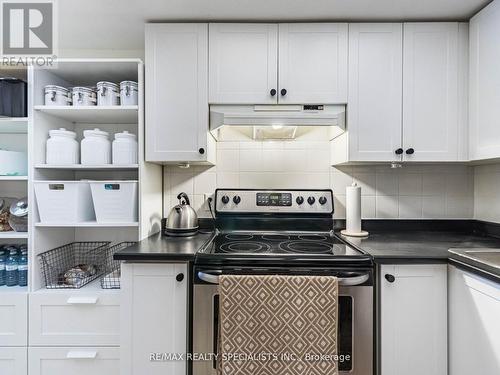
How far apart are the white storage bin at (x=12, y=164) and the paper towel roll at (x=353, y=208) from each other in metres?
2.05

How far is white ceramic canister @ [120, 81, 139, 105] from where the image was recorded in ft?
5.46

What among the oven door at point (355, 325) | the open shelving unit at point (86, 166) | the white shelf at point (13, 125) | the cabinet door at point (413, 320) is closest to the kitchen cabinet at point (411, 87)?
the cabinet door at point (413, 320)

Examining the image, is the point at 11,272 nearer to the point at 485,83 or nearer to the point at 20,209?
the point at 20,209

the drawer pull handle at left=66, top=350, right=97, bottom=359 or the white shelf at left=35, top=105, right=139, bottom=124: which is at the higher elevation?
the white shelf at left=35, top=105, right=139, bottom=124

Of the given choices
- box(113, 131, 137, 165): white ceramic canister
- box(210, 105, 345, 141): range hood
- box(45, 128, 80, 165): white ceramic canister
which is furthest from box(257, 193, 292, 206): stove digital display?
box(45, 128, 80, 165): white ceramic canister

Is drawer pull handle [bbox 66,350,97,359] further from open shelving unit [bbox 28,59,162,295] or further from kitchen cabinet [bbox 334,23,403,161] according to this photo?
kitchen cabinet [bbox 334,23,403,161]

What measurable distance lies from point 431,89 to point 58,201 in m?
2.26

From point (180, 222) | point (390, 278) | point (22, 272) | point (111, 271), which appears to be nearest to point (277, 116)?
point (180, 222)

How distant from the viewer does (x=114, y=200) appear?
5.31 ft

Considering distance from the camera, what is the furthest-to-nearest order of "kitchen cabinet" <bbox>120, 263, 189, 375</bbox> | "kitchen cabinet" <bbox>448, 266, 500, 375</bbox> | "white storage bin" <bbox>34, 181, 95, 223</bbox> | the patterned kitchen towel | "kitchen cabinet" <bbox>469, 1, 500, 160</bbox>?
"white storage bin" <bbox>34, 181, 95, 223</bbox>
"kitchen cabinet" <bbox>469, 1, 500, 160</bbox>
"kitchen cabinet" <bbox>120, 263, 189, 375</bbox>
the patterned kitchen towel
"kitchen cabinet" <bbox>448, 266, 500, 375</bbox>

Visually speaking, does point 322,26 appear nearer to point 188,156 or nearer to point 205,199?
point 188,156

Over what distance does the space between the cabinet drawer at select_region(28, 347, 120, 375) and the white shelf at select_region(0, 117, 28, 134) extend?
1293 mm

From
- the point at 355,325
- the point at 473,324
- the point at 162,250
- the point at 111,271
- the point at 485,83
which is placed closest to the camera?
the point at 473,324

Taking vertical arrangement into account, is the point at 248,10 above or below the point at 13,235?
above
